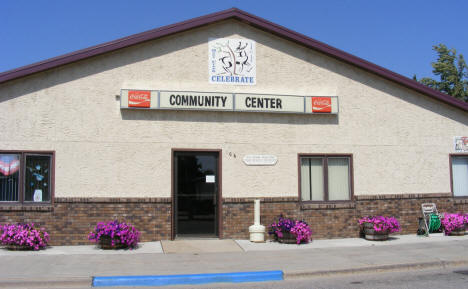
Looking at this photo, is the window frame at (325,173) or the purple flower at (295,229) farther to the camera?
the window frame at (325,173)

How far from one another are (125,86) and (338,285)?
7397 mm

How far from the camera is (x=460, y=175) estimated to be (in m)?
14.6

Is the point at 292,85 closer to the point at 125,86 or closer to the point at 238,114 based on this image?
the point at 238,114

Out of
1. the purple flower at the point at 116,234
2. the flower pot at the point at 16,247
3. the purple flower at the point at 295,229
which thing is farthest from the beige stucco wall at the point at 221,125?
the flower pot at the point at 16,247

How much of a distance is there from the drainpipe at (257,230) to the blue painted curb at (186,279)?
3.41m

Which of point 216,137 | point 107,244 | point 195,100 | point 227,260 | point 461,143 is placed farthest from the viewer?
point 461,143

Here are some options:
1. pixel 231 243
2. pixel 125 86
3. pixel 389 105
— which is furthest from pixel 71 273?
pixel 389 105

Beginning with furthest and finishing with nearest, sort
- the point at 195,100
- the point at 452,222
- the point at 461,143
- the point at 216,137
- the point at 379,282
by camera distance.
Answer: the point at 461,143 < the point at 452,222 < the point at 216,137 < the point at 195,100 < the point at 379,282

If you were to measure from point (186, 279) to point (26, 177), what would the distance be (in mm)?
5660

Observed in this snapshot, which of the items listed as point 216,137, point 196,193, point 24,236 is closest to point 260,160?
point 216,137

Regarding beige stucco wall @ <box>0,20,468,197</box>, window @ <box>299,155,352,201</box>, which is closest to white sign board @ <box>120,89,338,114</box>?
beige stucco wall @ <box>0,20,468,197</box>

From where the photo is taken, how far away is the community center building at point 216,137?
11.7 m

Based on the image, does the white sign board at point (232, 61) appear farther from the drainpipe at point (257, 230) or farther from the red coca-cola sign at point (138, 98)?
the drainpipe at point (257, 230)

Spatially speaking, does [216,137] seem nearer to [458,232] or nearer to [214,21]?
[214,21]
